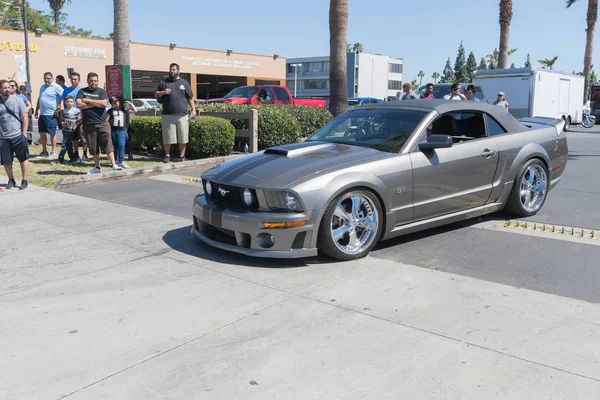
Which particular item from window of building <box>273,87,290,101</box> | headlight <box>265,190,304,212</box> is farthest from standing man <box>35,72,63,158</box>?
headlight <box>265,190,304,212</box>

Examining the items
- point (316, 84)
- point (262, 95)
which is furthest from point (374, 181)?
point (316, 84)

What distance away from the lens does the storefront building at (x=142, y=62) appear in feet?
138

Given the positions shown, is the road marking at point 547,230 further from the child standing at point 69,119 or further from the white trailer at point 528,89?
the white trailer at point 528,89

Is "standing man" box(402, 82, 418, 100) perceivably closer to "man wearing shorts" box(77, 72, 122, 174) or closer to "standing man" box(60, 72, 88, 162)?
"man wearing shorts" box(77, 72, 122, 174)

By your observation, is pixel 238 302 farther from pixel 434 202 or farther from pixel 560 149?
pixel 560 149

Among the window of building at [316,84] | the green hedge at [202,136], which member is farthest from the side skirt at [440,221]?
the window of building at [316,84]

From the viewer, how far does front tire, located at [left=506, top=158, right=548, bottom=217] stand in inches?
271

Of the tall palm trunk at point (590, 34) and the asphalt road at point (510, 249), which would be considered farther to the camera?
the tall palm trunk at point (590, 34)

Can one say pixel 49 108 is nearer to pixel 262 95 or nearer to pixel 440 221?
pixel 262 95

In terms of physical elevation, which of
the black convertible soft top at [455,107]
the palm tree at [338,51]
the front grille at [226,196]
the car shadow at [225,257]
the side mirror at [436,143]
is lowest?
the car shadow at [225,257]

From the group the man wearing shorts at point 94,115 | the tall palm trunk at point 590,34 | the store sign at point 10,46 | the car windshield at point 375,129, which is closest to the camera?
the car windshield at point 375,129

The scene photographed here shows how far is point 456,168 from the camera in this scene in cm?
614

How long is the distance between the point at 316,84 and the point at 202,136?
311 feet

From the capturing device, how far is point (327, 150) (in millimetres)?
6004
